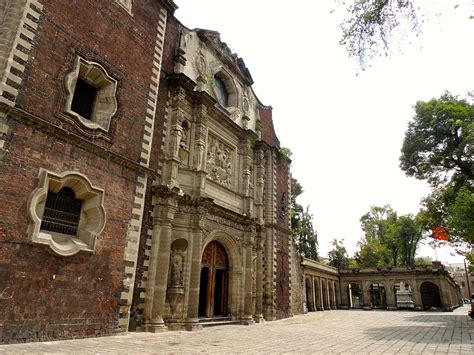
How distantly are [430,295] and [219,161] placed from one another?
32.9 metres

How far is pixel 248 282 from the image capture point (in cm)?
1638

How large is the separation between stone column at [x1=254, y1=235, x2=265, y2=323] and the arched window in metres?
7.63

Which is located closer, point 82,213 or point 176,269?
point 82,213

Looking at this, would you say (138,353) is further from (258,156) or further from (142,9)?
(258,156)

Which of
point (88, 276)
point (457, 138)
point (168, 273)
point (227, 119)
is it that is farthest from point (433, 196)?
point (88, 276)

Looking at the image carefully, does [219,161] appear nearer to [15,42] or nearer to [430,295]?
[15,42]

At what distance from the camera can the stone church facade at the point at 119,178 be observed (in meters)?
7.97

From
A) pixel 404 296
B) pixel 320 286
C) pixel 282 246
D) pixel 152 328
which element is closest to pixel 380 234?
pixel 404 296

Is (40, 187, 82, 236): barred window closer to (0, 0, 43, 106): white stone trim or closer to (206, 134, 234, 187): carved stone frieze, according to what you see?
(0, 0, 43, 106): white stone trim

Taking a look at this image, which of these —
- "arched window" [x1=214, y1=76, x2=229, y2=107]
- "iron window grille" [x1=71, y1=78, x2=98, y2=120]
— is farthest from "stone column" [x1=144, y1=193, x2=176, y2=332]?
"arched window" [x1=214, y1=76, x2=229, y2=107]

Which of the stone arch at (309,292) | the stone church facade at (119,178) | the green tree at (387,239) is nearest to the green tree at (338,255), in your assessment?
the green tree at (387,239)

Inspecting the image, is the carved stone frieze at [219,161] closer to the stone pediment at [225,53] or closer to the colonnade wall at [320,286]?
the stone pediment at [225,53]

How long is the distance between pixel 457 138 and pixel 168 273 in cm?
2011

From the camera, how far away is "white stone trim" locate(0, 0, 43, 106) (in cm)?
799
